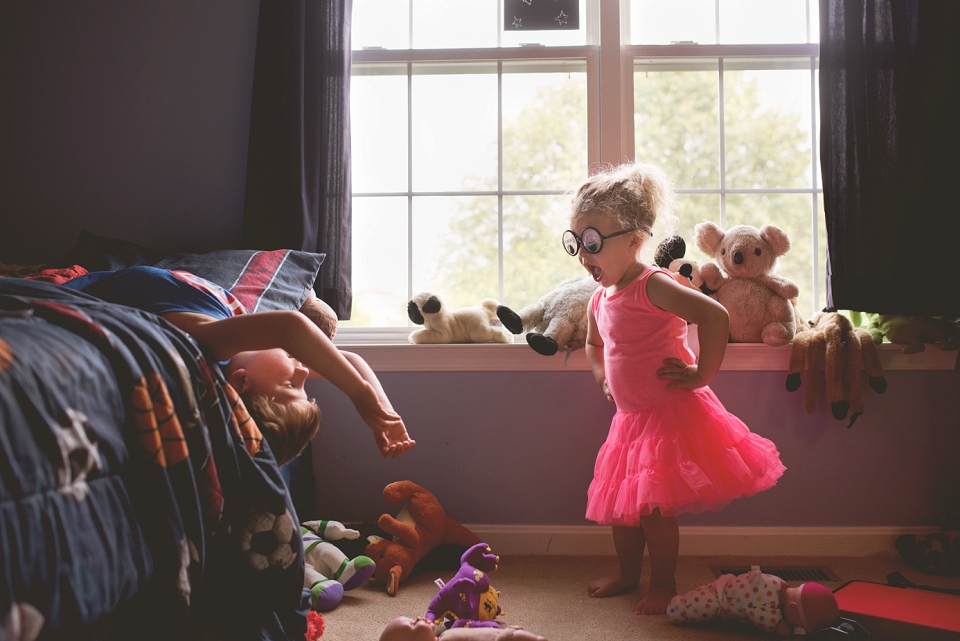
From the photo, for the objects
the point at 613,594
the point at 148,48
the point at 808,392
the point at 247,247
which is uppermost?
the point at 148,48

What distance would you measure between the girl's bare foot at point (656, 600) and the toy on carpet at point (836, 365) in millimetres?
706

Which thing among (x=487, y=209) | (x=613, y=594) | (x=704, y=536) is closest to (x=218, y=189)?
(x=487, y=209)

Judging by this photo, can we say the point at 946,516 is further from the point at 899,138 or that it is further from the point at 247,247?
the point at 247,247

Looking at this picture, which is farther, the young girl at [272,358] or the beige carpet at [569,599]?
the beige carpet at [569,599]

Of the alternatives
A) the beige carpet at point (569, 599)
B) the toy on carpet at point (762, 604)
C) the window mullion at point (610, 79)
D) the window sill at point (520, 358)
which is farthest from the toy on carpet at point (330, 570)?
the window mullion at point (610, 79)

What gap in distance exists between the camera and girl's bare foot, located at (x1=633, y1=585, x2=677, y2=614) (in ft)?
4.88

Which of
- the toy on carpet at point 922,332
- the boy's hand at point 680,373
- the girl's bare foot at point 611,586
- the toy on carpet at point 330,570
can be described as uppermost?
the toy on carpet at point 922,332

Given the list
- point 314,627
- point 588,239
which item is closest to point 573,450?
point 588,239

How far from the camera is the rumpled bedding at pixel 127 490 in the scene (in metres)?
0.65

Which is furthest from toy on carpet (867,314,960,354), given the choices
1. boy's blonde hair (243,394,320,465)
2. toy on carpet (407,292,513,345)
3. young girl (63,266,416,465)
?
boy's blonde hair (243,394,320,465)

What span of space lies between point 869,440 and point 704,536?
56 cm

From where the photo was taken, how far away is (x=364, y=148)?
2281 millimetres

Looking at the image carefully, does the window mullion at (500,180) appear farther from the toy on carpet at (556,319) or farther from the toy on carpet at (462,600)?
the toy on carpet at (462,600)

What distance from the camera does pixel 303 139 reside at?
6.72 ft
